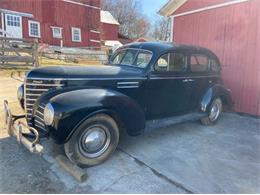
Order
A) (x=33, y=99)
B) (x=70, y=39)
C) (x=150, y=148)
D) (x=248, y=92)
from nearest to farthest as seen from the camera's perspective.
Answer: (x=33, y=99) → (x=150, y=148) → (x=248, y=92) → (x=70, y=39)

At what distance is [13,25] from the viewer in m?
20.7

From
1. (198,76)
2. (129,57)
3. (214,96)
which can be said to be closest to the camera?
(129,57)

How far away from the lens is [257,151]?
14.1 feet

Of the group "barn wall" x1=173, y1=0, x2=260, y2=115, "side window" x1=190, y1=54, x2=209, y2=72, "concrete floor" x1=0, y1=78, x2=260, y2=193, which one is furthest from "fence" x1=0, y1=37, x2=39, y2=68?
"side window" x1=190, y1=54, x2=209, y2=72

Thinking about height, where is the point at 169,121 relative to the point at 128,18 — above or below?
below

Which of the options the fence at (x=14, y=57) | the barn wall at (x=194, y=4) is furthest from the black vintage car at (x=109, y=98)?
the fence at (x=14, y=57)

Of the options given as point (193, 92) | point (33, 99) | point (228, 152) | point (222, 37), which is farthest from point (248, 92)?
point (33, 99)

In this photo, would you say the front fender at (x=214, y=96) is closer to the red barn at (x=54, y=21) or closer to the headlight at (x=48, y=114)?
the headlight at (x=48, y=114)

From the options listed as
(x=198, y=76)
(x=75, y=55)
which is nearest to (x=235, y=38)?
(x=198, y=76)

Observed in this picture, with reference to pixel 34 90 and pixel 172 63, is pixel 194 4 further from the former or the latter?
pixel 34 90

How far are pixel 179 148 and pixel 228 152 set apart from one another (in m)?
0.87

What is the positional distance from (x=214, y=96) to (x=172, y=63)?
1.56 m

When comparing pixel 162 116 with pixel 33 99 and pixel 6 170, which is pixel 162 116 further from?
pixel 6 170

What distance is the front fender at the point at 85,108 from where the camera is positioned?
3.10m
